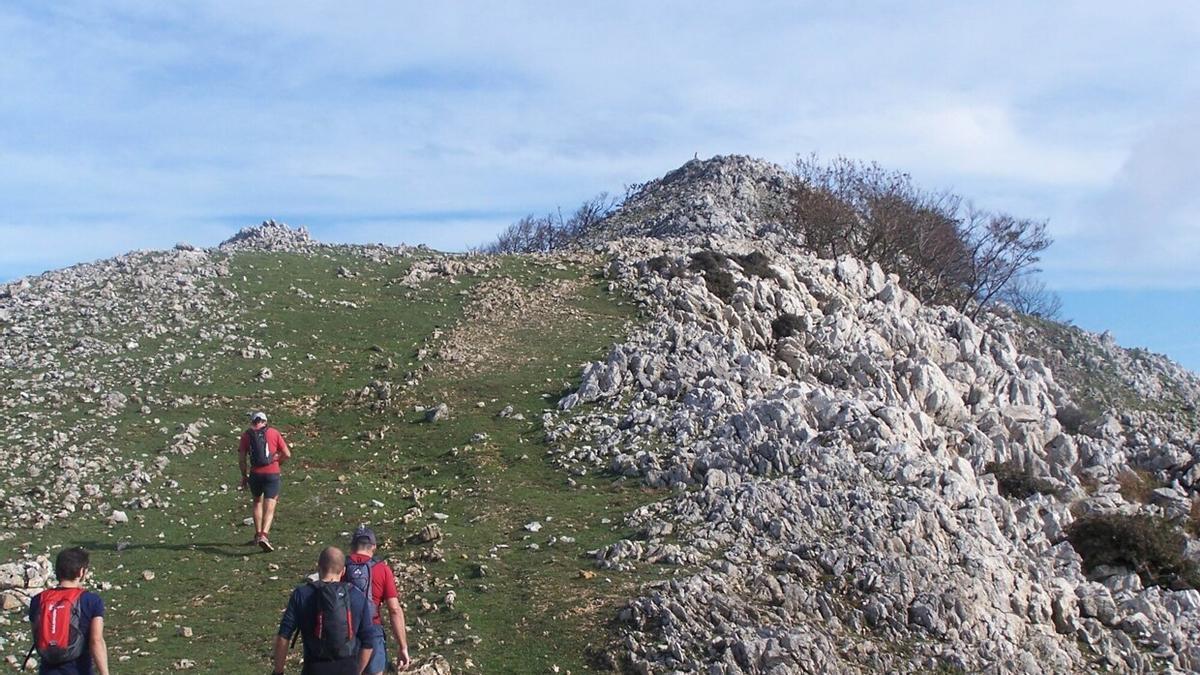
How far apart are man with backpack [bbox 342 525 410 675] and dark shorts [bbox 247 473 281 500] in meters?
6.54

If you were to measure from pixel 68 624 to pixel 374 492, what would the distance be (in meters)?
10.5

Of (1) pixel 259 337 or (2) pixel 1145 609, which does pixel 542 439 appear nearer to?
(1) pixel 259 337

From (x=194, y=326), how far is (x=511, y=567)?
15.3 metres

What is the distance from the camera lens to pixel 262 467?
16.0m

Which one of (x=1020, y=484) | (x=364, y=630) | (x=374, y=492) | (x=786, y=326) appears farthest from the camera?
(x=786, y=326)

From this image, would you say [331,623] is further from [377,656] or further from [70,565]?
[70,565]

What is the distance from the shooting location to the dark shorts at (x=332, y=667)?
8727 millimetres

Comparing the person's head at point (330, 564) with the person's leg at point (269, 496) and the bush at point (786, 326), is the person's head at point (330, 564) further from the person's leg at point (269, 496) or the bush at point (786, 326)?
the bush at point (786, 326)

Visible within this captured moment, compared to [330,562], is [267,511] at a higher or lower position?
lower

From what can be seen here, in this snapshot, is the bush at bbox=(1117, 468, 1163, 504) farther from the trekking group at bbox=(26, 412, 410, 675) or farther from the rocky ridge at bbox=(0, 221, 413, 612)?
the trekking group at bbox=(26, 412, 410, 675)

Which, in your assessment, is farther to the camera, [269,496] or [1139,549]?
[1139,549]

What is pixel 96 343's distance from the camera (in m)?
25.4

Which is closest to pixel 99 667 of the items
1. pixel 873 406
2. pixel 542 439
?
pixel 542 439

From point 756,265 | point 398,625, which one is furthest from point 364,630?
point 756,265
